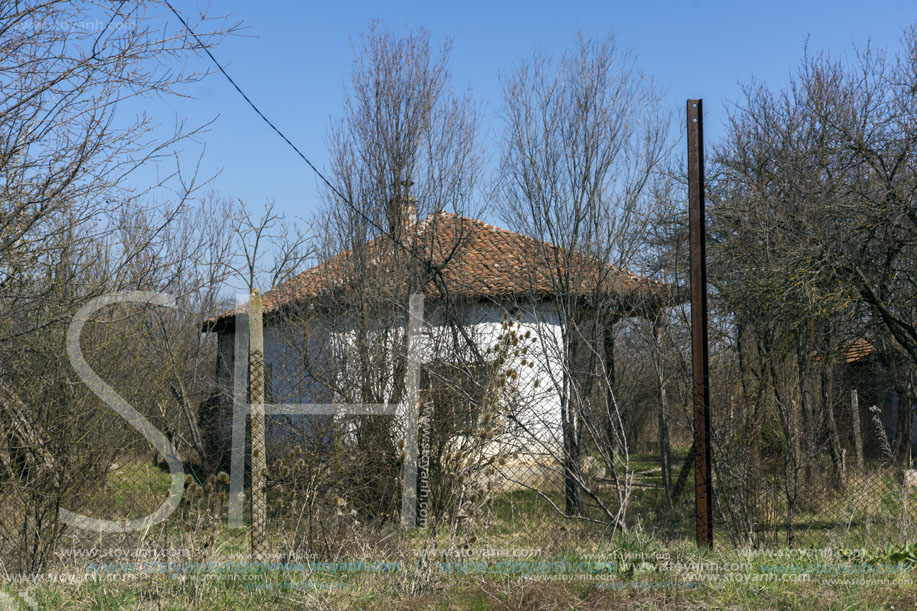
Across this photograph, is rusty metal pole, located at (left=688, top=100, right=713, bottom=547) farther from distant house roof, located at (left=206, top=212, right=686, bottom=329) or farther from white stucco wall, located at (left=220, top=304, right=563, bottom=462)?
distant house roof, located at (left=206, top=212, right=686, bottom=329)

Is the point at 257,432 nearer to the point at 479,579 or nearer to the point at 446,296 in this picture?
the point at 479,579

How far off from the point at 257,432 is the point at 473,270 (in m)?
Result: 6.10

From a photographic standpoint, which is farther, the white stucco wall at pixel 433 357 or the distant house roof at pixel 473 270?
the distant house roof at pixel 473 270

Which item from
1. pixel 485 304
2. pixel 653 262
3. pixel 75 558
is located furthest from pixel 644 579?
pixel 653 262

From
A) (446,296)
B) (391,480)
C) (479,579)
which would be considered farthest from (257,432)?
(446,296)

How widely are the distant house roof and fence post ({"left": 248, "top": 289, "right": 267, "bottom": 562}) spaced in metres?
4.17

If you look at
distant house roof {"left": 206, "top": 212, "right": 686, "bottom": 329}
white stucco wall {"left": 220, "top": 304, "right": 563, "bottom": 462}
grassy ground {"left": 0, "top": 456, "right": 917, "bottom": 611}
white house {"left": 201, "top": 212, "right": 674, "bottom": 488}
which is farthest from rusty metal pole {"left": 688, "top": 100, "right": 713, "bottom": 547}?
distant house roof {"left": 206, "top": 212, "right": 686, "bottom": 329}

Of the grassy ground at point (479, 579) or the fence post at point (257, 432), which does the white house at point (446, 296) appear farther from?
the grassy ground at point (479, 579)

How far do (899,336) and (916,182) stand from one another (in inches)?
75.5

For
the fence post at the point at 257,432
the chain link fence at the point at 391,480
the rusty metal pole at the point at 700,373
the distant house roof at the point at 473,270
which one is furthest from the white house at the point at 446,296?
the rusty metal pole at the point at 700,373

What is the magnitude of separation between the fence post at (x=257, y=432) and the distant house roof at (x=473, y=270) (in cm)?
417

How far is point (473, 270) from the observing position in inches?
440

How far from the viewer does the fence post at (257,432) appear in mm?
5262

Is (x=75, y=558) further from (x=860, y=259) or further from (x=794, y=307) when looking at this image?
(x=860, y=259)
